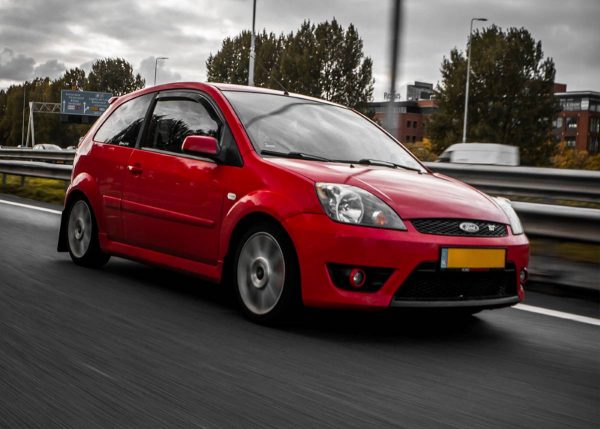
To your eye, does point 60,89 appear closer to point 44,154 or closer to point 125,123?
point 44,154

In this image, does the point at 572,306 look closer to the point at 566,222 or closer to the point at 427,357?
the point at 566,222

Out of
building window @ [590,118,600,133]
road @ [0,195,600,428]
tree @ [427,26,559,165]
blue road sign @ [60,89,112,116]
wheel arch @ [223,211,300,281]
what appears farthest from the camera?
building window @ [590,118,600,133]

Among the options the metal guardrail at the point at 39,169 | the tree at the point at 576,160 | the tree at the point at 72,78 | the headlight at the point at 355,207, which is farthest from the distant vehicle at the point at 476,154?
the tree at the point at 72,78

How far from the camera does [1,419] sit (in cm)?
328

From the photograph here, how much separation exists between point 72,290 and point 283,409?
2.93 m

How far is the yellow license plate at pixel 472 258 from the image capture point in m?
4.76

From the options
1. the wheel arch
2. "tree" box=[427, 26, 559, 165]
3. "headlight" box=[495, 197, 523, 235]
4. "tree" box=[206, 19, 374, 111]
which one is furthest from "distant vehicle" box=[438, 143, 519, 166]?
"tree" box=[206, 19, 374, 111]

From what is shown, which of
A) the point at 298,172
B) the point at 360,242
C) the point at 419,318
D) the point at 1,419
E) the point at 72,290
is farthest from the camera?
the point at 72,290

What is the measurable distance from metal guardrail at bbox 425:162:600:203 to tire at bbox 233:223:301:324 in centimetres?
729

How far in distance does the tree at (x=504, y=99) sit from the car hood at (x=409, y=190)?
152 ft

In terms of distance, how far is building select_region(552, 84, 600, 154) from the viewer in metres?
124

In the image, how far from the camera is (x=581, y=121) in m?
124

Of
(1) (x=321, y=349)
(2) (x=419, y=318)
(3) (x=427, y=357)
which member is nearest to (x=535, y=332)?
(2) (x=419, y=318)

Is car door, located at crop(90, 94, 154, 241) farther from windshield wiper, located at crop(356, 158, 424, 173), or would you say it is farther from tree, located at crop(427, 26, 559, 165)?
tree, located at crop(427, 26, 559, 165)
